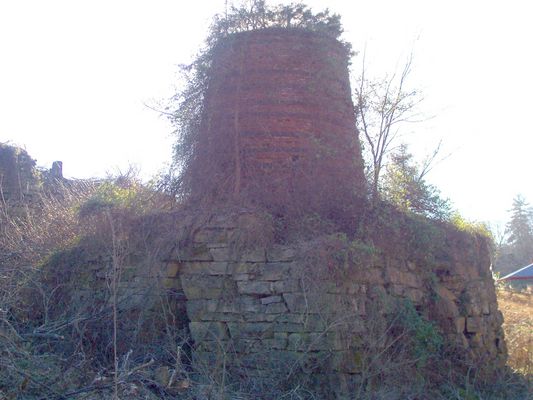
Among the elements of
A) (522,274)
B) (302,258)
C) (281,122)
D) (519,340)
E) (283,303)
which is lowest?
(519,340)

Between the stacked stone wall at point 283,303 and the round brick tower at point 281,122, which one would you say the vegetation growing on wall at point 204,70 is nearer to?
the round brick tower at point 281,122

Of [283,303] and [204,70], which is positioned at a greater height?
[204,70]

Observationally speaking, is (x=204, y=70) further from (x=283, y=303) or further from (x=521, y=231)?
(x=521, y=231)

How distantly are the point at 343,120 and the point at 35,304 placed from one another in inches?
184

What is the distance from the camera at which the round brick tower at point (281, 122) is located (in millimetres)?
8500

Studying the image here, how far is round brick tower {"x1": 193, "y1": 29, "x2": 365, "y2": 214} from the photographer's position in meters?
8.50

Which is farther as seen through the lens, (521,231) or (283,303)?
(521,231)

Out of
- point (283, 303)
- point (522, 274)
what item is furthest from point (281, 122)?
point (522, 274)

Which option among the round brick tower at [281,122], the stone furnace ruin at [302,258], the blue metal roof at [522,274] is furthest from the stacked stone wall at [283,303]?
the blue metal roof at [522,274]

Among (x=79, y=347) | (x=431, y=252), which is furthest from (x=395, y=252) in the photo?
(x=79, y=347)

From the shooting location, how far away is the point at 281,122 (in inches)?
345

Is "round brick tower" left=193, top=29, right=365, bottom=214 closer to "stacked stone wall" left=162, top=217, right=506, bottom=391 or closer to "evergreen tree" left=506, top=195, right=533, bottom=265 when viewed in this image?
"stacked stone wall" left=162, top=217, right=506, bottom=391

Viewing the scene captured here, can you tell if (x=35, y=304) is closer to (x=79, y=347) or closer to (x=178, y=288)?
(x=79, y=347)

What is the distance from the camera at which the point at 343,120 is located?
30.2 ft
